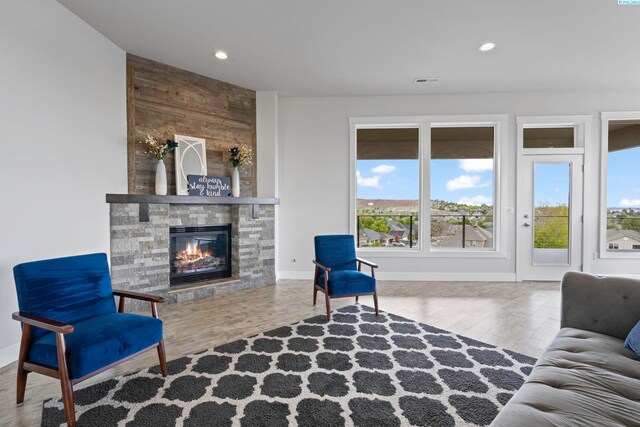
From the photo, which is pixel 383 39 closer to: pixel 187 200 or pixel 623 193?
pixel 187 200

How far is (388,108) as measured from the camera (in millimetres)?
5281

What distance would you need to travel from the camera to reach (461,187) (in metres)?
5.36

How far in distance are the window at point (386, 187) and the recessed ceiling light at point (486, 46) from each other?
5.94ft

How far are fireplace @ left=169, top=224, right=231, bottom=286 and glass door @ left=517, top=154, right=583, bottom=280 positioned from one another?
4.64 m

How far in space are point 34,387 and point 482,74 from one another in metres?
5.65

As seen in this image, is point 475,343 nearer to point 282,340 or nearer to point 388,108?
point 282,340

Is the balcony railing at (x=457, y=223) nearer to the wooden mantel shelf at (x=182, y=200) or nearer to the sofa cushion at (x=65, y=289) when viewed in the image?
the wooden mantel shelf at (x=182, y=200)

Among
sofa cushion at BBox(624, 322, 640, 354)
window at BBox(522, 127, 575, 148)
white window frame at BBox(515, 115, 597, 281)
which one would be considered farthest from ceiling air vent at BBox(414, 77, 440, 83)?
sofa cushion at BBox(624, 322, 640, 354)

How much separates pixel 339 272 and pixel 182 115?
2.96 m

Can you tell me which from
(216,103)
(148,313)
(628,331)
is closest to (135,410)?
(148,313)

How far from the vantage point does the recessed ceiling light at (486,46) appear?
11.7 feet

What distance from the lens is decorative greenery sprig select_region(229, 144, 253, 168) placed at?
15.2 ft

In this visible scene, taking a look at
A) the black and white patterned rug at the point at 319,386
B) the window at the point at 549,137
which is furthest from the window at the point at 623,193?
the black and white patterned rug at the point at 319,386

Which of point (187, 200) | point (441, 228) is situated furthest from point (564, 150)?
point (187, 200)
